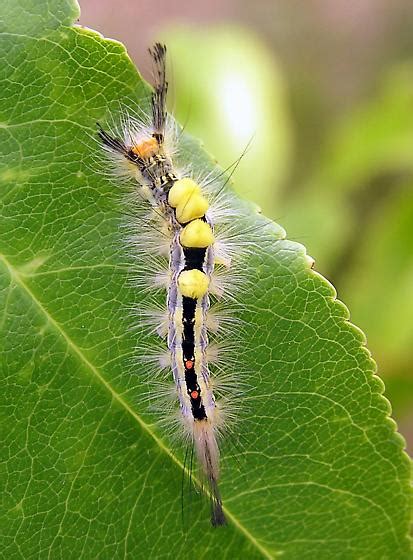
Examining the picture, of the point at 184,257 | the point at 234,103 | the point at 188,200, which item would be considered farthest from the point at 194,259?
the point at 234,103

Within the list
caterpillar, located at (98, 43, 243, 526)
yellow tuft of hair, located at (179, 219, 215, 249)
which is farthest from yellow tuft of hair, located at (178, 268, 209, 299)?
yellow tuft of hair, located at (179, 219, 215, 249)

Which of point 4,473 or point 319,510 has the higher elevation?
point 319,510

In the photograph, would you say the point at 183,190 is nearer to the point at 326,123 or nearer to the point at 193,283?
the point at 193,283

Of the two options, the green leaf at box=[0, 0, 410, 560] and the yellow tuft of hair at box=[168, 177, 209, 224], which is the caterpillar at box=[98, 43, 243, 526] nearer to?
the yellow tuft of hair at box=[168, 177, 209, 224]

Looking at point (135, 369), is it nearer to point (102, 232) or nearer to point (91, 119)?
point (102, 232)

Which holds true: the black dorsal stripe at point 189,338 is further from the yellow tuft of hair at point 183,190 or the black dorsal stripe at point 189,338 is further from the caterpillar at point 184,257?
the yellow tuft of hair at point 183,190

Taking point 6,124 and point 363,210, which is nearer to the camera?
point 6,124

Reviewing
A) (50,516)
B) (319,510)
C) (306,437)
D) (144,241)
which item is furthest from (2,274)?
(319,510)
